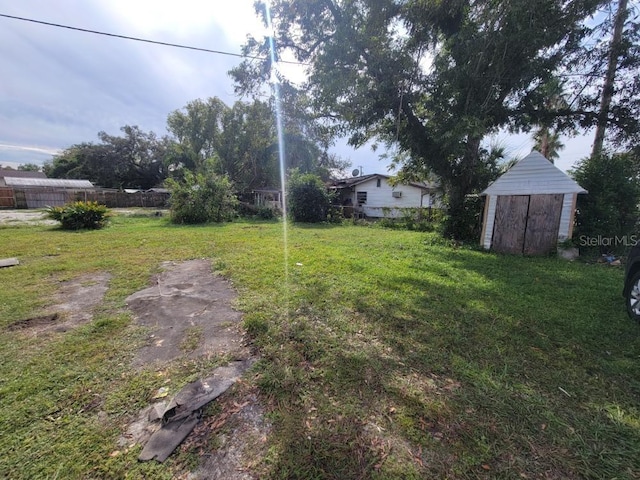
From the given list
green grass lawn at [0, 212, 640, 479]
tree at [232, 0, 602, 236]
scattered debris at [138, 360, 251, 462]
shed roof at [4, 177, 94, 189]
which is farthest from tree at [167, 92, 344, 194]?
scattered debris at [138, 360, 251, 462]

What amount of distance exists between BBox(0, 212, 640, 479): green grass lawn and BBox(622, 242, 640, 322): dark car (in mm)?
208

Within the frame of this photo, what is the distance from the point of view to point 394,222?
1547 centimetres

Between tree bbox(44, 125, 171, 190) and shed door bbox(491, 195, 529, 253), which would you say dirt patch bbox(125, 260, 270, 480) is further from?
tree bbox(44, 125, 171, 190)

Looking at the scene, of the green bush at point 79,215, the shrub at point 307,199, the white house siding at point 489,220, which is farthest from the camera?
the shrub at point 307,199

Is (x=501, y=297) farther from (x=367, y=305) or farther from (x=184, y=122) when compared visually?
(x=184, y=122)

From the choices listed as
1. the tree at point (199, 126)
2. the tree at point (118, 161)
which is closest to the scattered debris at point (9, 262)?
the tree at point (199, 126)

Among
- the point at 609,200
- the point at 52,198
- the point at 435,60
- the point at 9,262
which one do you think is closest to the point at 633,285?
the point at 609,200

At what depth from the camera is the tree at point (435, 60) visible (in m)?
6.37

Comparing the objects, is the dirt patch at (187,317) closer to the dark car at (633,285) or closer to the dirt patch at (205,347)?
the dirt patch at (205,347)

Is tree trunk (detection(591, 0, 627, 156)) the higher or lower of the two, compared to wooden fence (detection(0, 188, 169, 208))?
higher

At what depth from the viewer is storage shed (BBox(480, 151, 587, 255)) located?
7.05 m

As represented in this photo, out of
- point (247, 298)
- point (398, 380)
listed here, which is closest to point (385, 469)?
point (398, 380)

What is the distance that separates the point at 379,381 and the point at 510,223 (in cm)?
761

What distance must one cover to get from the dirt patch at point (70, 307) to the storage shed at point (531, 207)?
944 centimetres
